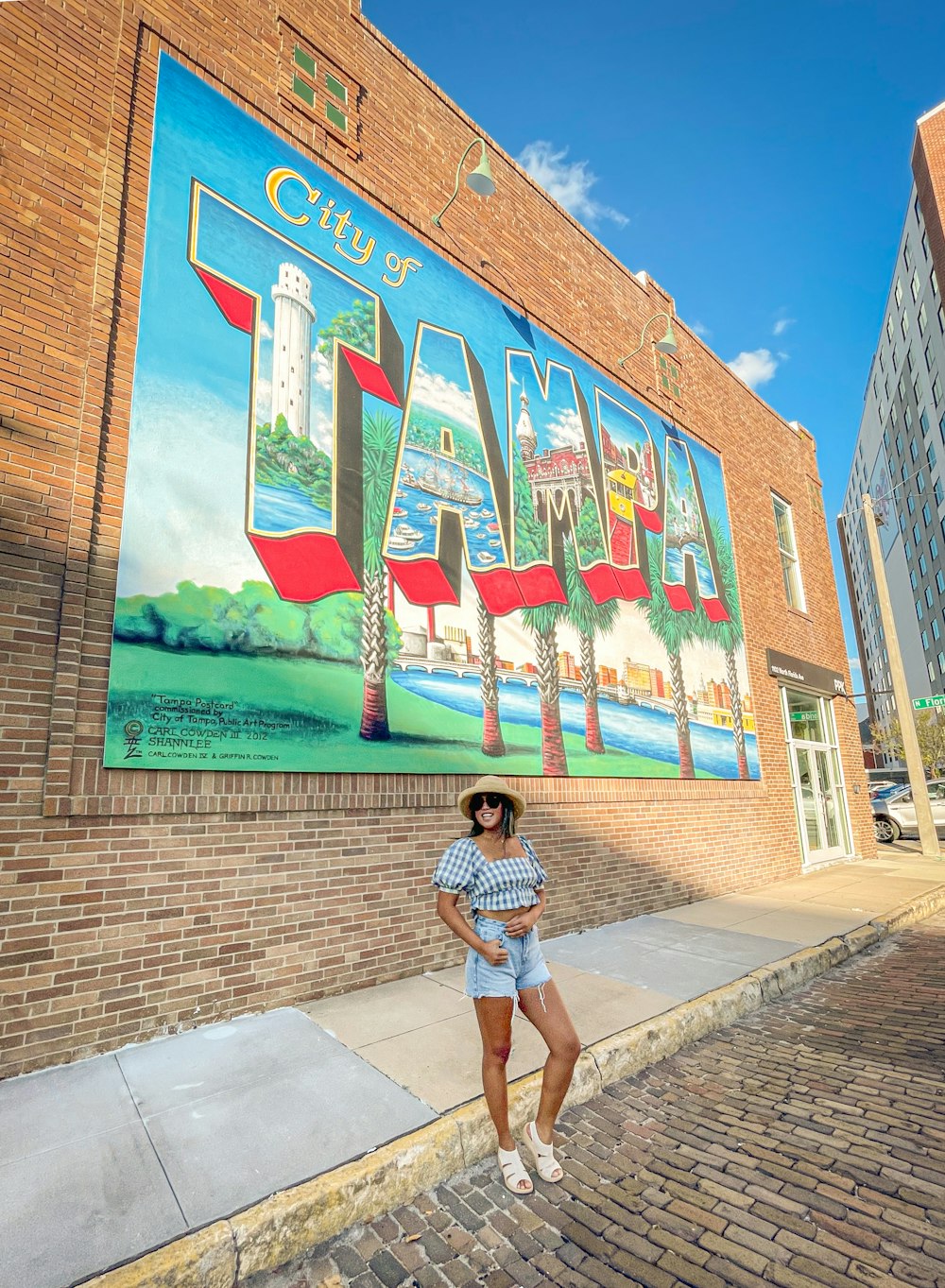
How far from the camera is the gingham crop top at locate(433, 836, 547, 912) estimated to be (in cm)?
292

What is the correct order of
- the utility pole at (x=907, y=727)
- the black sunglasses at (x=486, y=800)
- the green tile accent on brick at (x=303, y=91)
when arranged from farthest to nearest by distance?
the utility pole at (x=907, y=727) → the green tile accent on brick at (x=303, y=91) → the black sunglasses at (x=486, y=800)

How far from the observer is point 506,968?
9.37 ft

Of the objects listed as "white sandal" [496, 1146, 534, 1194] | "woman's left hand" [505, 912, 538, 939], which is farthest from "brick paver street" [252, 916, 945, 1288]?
"woman's left hand" [505, 912, 538, 939]

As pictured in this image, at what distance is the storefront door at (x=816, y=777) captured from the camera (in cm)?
1220

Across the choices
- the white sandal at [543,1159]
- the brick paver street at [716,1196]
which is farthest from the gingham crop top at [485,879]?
the brick paver street at [716,1196]

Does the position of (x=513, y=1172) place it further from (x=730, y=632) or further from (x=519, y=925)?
(x=730, y=632)

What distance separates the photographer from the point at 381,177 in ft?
23.1

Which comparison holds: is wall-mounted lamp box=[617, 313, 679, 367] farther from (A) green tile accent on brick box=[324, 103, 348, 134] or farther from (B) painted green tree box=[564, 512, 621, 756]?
(A) green tile accent on brick box=[324, 103, 348, 134]

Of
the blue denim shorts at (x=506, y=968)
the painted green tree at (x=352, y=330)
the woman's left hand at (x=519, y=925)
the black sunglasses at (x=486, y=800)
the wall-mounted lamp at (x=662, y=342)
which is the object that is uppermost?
the wall-mounted lamp at (x=662, y=342)

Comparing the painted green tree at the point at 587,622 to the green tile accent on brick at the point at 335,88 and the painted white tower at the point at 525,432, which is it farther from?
the green tile accent on brick at the point at 335,88

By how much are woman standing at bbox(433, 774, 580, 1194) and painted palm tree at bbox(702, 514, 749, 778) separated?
8.20 metres

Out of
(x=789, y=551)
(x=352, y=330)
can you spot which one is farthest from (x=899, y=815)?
(x=352, y=330)

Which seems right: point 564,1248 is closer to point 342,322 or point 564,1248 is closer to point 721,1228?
point 721,1228

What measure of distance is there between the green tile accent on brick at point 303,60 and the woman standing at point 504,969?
24.3ft
